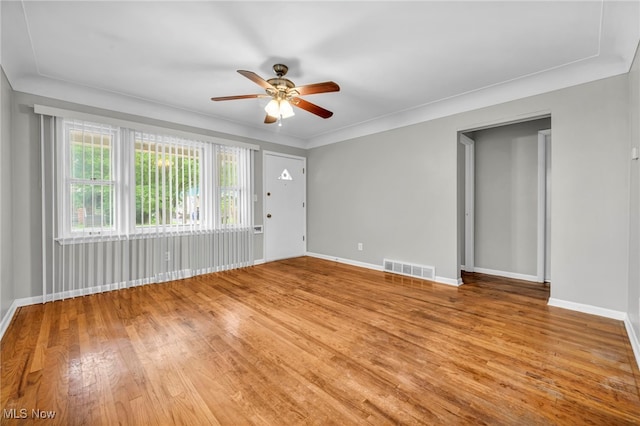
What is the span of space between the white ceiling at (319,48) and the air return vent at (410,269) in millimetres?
2340

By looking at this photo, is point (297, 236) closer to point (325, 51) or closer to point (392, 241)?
point (392, 241)

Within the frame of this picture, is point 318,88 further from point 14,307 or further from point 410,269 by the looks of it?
point 14,307

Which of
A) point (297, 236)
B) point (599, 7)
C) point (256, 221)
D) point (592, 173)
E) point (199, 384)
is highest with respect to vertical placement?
point (599, 7)

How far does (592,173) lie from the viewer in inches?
110

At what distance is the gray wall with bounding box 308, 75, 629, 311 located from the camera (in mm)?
2689

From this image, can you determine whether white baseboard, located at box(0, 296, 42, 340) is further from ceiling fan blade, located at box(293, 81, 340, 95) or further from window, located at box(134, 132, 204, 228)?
ceiling fan blade, located at box(293, 81, 340, 95)

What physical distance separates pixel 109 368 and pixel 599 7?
173 inches

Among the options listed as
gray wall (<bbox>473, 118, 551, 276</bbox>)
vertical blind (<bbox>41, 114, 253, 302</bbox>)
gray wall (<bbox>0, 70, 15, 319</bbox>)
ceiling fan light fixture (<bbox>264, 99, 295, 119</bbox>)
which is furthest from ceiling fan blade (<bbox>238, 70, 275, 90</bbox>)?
gray wall (<bbox>473, 118, 551, 276</bbox>)

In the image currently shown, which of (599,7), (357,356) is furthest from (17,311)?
(599,7)

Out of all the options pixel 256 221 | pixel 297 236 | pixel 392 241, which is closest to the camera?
pixel 392 241

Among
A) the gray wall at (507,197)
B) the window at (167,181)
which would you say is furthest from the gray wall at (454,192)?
the window at (167,181)

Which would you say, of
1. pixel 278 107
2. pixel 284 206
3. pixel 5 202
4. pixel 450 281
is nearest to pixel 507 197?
pixel 450 281

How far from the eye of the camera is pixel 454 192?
150 inches

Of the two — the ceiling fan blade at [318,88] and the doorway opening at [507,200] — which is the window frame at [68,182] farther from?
the doorway opening at [507,200]
